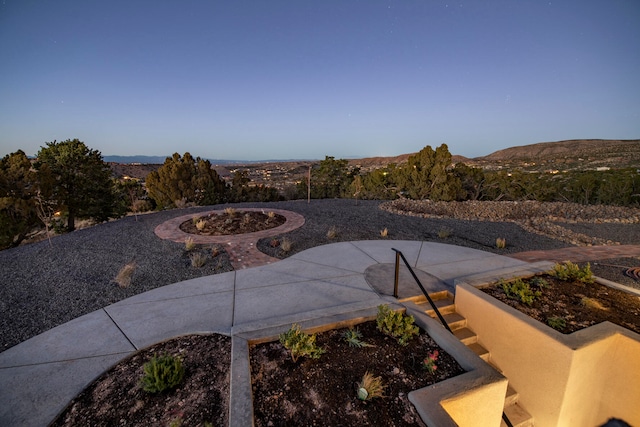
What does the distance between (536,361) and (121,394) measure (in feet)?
16.0

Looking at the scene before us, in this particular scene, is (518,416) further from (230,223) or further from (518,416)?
(230,223)

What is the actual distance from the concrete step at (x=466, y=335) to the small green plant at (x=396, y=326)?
3.52 feet

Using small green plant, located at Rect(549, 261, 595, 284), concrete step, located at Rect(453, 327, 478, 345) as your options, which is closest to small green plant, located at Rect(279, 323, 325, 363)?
concrete step, located at Rect(453, 327, 478, 345)

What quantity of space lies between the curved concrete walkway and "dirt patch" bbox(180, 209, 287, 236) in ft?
10.3

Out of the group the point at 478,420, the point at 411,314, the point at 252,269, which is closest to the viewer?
the point at 478,420

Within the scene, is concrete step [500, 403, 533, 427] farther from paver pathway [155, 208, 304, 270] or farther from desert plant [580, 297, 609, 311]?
paver pathway [155, 208, 304, 270]

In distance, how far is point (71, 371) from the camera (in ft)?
10.7

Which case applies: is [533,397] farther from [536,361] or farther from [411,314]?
[411,314]

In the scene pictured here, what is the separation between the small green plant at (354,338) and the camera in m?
3.40

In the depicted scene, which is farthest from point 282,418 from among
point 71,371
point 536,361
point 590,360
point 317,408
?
point 590,360

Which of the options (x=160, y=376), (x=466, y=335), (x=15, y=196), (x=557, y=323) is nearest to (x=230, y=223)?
(x=160, y=376)

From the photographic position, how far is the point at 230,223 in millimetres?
9688

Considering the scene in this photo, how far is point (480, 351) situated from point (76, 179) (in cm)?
2116

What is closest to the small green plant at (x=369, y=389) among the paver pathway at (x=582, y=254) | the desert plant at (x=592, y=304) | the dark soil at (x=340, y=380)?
the dark soil at (x=340, y=380)
